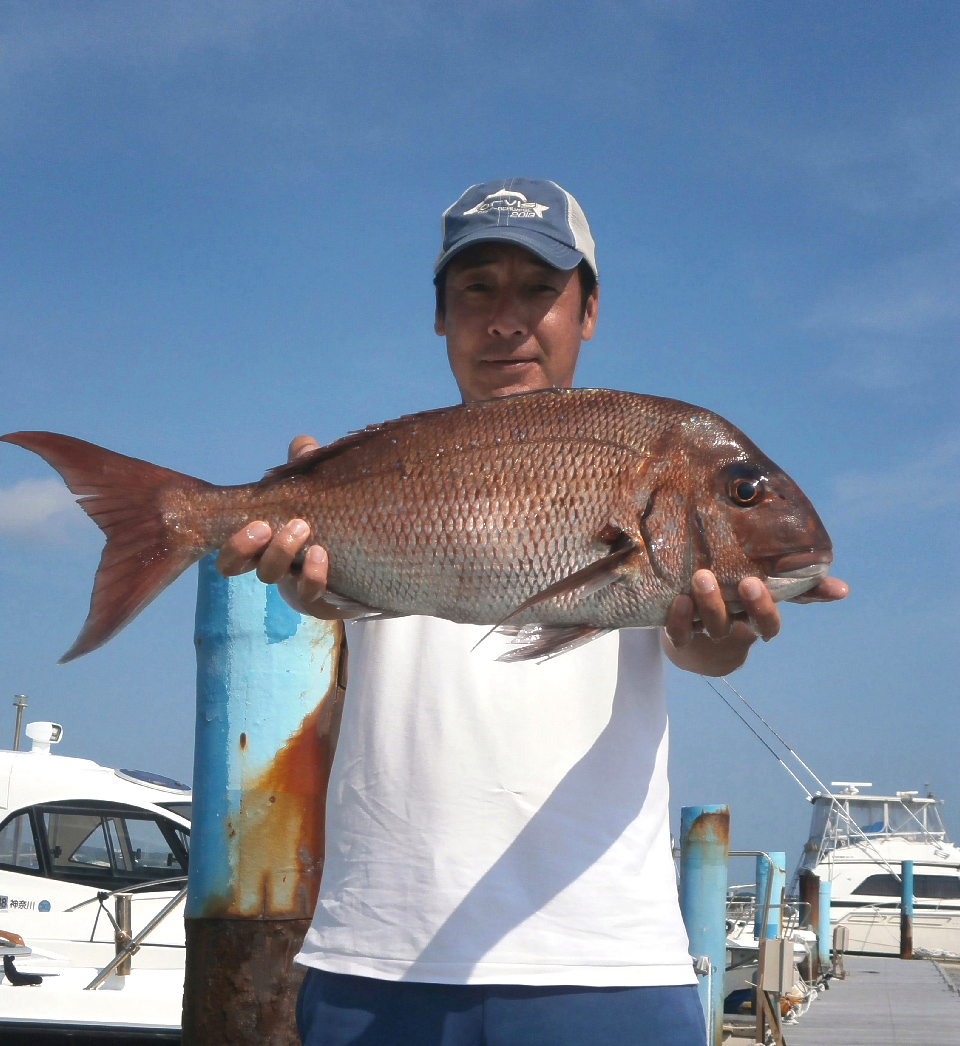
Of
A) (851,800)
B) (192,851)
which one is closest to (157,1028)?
(192,851)

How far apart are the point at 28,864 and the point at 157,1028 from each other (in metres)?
4.13

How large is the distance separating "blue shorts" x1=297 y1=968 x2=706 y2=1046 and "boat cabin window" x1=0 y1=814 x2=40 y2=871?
7.82 m

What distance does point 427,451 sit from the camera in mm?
2182

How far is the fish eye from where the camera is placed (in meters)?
2.09

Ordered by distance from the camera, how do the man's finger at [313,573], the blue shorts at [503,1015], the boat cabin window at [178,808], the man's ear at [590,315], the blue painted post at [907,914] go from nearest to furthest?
the blue shorts at [503,1015]
the man's finger at [313,573]
the man's ear at [590,315]
the boat cabin window at [178,808]
the blue painted post at [907,914]

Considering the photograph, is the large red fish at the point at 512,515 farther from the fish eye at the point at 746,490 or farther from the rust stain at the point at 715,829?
the rust stain at the point at 715,829

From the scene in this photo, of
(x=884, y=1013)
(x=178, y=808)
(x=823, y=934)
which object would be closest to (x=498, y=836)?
(x=178, y=808)

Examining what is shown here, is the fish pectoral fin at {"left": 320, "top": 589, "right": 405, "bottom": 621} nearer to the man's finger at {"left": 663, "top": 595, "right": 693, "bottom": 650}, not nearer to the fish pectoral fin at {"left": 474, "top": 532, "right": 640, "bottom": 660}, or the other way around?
the fish pectoral fin at {"left": 474, "top": 532, "right": 640, "bottom": 660}

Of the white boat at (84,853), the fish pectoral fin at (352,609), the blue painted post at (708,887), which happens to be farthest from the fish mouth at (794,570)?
the white boat at (84,853)

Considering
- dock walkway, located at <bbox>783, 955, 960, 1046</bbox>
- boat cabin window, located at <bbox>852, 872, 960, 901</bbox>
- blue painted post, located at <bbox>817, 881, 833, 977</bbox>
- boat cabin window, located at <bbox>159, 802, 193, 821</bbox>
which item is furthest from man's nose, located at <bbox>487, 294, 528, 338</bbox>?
boat cabin window, located at <bbox>852, 872, 960, 901</bbox>

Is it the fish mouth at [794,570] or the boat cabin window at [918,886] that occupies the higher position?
the fish mouth at [794,570]

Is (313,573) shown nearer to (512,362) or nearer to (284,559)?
(284,559)

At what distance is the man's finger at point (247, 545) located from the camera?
2182 millimetres

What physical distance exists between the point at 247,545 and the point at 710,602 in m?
0.94
